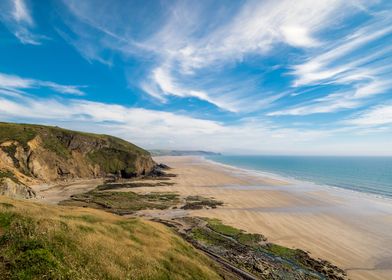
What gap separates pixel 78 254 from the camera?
43.1 feet

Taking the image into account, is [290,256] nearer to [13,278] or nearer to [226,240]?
[226,240]

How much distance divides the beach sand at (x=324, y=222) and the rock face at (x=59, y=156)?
35537 millimetres

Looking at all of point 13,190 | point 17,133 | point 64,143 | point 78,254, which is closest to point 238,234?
point 78,254

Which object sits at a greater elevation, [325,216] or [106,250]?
[106,250]

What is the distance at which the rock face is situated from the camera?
265 ft

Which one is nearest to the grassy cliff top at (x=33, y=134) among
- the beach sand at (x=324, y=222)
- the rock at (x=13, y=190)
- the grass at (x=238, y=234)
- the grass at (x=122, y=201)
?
the rock at (x=13, y=190)

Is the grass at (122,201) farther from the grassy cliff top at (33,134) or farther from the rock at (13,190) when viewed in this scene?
the grassy cliff top at (33,134)

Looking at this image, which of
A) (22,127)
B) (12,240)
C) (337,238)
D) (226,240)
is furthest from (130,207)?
(22,127)

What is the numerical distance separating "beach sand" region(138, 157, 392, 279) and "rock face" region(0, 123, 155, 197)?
35.5 m

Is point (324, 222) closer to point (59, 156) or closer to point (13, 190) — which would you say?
point (13, 190)

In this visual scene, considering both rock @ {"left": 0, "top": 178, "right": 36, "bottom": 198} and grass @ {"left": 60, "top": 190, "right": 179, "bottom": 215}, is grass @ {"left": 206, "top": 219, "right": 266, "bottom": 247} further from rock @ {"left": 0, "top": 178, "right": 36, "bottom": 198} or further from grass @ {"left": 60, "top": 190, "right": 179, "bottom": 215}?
rock @ {"left": 0, "top": 178, "right": 36, "bottom": 198}

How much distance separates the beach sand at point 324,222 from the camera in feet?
114

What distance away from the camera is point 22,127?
97.1 m

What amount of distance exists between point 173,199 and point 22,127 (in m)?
71.0
